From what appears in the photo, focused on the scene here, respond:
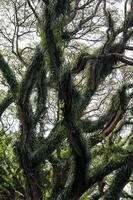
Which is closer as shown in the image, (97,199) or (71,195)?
(71,195)

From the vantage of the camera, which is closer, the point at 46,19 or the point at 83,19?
the point at 46,19

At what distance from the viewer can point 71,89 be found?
7391 mm

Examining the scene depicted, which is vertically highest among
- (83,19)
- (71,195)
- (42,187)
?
(83,19)

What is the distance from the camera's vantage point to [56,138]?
31.1 feet

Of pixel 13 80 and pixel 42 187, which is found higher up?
pixel 13 80

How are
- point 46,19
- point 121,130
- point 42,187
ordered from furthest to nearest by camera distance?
point 121,130, point 42,187, point 46,19

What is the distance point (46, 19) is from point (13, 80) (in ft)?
8.86

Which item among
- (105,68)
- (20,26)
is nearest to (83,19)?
(20,26)

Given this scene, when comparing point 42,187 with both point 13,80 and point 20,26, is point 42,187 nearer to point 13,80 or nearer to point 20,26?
point 13,80

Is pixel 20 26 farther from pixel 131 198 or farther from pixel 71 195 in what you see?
pixel 71 195

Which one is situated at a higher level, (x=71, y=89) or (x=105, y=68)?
(x=105, y=68)

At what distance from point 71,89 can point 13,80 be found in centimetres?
333

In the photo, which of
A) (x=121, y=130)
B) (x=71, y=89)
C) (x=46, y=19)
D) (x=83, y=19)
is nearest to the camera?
(x=71, y=89)

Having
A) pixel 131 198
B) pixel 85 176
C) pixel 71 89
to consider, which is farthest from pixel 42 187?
pixel 131 198
